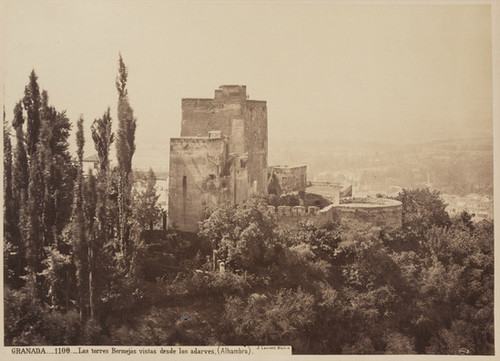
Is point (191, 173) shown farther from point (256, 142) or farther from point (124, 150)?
point (256, 142)

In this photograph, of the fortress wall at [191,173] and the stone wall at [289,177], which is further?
the stone wall at [289,177]

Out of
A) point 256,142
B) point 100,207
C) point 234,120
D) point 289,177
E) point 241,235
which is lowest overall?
point 241,235

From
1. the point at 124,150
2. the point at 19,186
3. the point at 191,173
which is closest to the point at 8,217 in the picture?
the point at 19,186

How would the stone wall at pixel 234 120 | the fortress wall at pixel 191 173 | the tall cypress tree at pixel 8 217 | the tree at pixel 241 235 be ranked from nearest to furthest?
the tall cypress tree at pixel 8 217 → the tree at pixel 241 235 → the fortress wall at pixel 191 173 → the stone wall at pixel 234 120

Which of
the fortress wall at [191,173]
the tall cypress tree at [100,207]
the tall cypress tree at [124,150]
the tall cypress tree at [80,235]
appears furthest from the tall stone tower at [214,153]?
the tall cypress tree at [80,235]

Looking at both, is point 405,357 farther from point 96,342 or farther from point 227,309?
point 96,342

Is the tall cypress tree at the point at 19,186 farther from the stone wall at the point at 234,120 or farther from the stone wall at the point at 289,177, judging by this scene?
the stone wall at the point at 289,177

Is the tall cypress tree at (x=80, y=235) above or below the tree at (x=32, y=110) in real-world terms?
below
